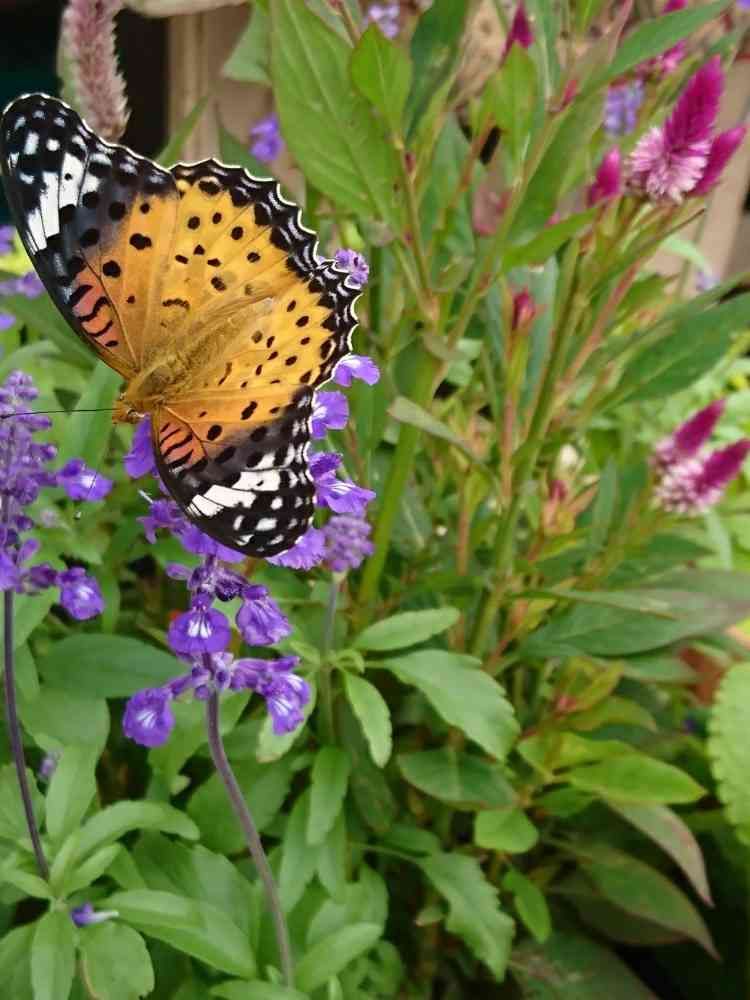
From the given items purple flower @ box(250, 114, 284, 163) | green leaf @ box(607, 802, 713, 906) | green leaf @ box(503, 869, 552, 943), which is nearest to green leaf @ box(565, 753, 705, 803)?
green leaf @ box(607, 802, 713, 906)

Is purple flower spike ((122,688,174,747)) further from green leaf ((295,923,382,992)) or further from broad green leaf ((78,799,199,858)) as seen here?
green leaf ((295,923,382,992))

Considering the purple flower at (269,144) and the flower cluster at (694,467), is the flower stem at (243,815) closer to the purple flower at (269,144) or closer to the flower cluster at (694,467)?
the flower cluster at (694,467)

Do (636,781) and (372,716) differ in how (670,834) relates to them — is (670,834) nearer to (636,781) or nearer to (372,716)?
(636,781)

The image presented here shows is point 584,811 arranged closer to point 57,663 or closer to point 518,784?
point 518,784

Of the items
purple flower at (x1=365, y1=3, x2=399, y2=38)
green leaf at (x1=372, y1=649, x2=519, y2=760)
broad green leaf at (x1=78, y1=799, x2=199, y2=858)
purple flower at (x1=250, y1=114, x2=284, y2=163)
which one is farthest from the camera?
purple flower at (x1=250, y1=114, x2=284, y2=163)

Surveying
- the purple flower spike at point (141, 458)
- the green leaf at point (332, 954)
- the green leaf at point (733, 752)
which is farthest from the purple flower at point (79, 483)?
the green leaf at point (733, 752)

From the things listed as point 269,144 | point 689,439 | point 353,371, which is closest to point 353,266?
point 353,371
